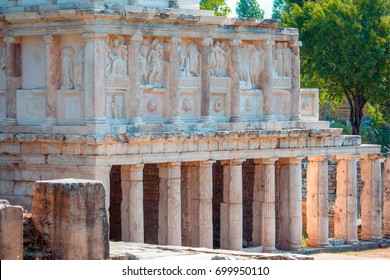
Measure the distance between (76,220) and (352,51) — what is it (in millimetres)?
35425

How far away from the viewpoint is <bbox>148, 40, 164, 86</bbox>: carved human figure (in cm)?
4478

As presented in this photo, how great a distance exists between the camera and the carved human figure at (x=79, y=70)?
143 feet

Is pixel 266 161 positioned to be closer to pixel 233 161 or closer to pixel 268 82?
pixel 233 161

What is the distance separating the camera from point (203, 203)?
151ft

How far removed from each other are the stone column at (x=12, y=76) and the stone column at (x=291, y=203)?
822 centimetres

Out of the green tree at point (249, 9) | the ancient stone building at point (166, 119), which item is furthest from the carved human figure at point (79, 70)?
the green tree at point (249, 9)

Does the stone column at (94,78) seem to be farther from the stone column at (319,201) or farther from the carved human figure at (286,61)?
the stone column at (319,201)

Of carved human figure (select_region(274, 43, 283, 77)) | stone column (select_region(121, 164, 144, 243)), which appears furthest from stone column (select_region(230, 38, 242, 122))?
stone column (select_region(121, 164, 144, 243))

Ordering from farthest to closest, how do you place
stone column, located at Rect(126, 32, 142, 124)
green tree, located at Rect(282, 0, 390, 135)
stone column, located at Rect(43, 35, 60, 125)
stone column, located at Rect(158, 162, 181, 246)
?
green tree, located at Rect(282, 0, 390, 135) < stone column, located at Rect(158, 162, 181, 246) < stone column, located at Rect(126, 32, 142, 124) < stone column, located at Rect(43, 35, 60, 125)

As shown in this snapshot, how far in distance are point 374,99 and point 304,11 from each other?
21.7 ft

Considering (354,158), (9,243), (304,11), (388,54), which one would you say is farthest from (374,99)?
(9,243)

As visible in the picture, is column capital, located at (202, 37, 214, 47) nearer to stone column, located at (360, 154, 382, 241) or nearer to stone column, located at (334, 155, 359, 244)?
stone column, located at (334, 155, 359, 244)

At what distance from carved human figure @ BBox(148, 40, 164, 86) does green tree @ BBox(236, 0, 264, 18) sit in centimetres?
6065

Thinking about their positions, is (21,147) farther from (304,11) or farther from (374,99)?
(304,11)
